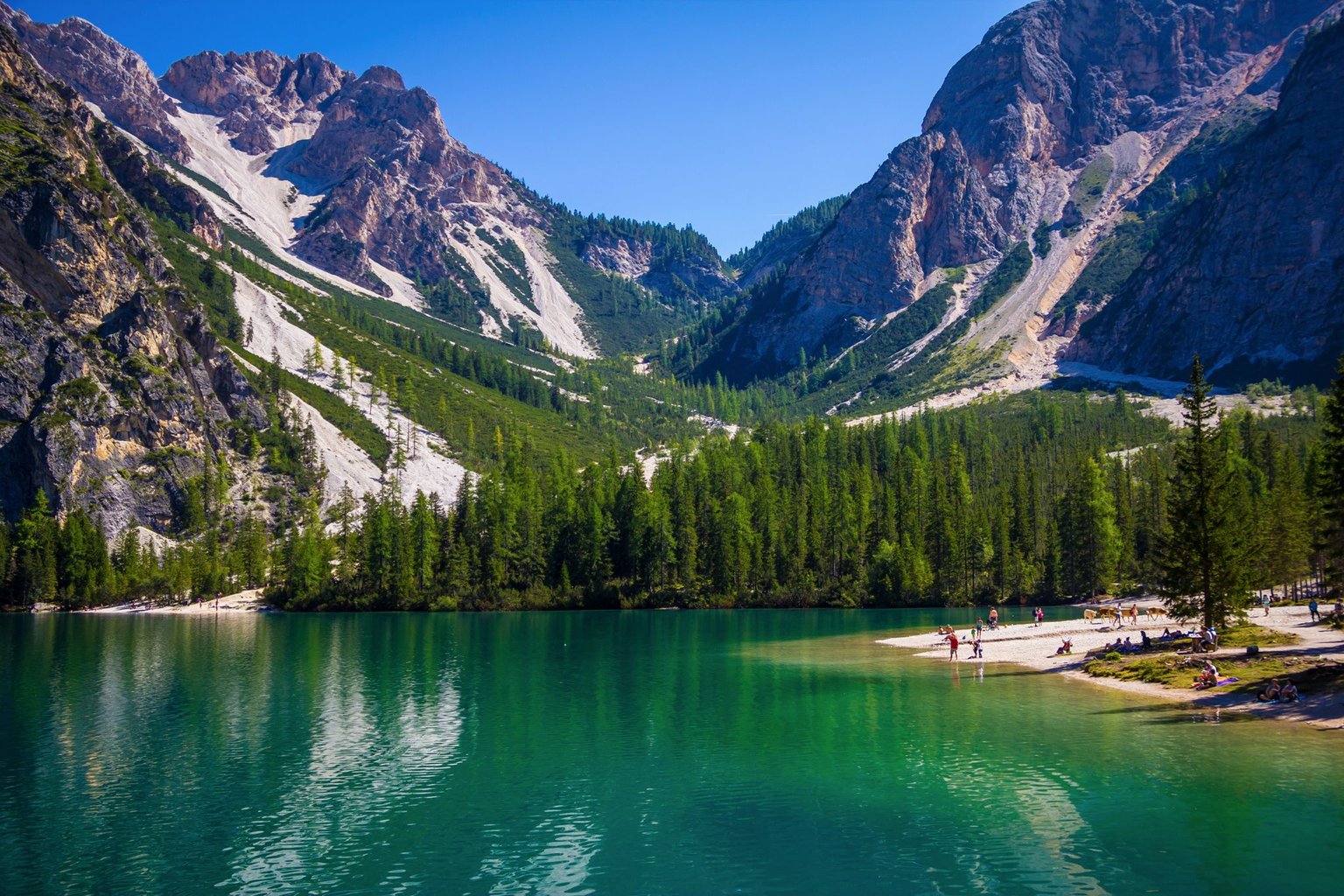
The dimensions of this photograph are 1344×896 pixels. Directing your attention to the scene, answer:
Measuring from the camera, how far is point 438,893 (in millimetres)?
24750

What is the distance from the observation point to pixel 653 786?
35.7 m

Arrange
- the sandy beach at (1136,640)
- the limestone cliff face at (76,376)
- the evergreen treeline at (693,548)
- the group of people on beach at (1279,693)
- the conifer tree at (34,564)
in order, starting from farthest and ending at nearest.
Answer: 1. the limestone cliff face at (76,376)
2. the conifer tree at (34,564)
3. the evergreen treeline at (693,548)
4. the group of people on beach at (1279,693)
5. the sandy beach at (1136,640)

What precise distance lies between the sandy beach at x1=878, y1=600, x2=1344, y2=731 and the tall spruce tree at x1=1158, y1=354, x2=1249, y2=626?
4.42 m

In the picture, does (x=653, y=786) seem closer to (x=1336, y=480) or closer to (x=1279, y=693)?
(x=1279, y=693)

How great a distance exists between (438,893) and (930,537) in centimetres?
13303

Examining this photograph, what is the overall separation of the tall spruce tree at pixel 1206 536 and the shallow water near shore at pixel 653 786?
11800 millimetres

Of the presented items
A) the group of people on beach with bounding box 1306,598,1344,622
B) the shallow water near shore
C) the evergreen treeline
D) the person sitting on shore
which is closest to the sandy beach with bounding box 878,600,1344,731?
the person sitting on shore

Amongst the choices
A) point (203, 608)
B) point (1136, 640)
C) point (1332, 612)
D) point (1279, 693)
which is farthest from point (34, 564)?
point (1332, 612)

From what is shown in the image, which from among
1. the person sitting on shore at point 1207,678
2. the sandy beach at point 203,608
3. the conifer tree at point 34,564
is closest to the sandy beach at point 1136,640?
the person sitting on shore at point 1207,678

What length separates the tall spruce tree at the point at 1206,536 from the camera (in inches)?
2368

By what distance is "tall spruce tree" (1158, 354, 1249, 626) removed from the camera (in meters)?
60.2

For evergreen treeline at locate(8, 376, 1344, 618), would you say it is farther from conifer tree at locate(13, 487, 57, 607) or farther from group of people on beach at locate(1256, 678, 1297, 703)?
group of people on beach at locate(1256, 678, 1297, 703)

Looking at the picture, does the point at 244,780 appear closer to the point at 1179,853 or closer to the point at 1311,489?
the point at 1179,853

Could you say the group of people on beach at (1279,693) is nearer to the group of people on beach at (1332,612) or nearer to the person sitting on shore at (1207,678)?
the person sitting on shore at (1207,678)
